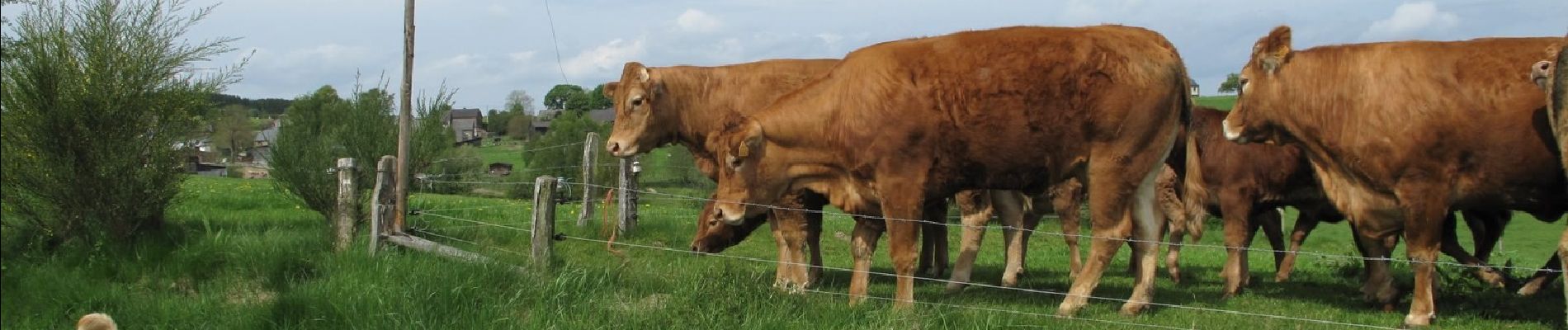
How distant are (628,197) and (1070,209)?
259 inches

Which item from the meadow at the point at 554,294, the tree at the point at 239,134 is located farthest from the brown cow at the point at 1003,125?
the tree at the point at 239,134

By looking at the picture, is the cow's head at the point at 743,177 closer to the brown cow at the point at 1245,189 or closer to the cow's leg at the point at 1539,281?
the brown cow at the point at 1245,189

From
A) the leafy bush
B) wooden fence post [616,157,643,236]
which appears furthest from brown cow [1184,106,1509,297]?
the leafy bush

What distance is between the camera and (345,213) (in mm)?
10102

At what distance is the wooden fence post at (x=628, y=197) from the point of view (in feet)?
48.4

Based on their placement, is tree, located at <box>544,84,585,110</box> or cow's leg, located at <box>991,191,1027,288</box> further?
tree, located at <box>544,84,585,110</box>

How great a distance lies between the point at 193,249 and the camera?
9742mm

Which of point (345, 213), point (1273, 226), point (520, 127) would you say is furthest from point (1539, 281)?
point (520, 127)

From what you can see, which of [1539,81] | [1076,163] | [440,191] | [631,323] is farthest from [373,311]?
[440,191]

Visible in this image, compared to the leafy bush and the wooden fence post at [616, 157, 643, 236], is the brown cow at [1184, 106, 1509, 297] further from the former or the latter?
the leafy bush

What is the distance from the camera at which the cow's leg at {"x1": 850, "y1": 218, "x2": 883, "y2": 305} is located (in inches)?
330

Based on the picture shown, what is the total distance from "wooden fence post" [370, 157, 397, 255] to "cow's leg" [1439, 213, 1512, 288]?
323 inches

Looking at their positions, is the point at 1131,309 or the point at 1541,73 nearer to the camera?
the point at 1541,73

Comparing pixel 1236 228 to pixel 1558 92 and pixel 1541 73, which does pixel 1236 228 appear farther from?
pixel 1558 92
